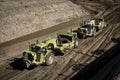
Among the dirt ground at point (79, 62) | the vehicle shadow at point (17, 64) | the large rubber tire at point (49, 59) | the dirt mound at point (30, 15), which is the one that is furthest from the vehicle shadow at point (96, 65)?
the dirt mound at point (30, 15)

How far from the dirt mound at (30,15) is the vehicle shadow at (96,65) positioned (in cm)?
1385

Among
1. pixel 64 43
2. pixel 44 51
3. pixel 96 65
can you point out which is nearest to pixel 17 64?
pixel 44 51

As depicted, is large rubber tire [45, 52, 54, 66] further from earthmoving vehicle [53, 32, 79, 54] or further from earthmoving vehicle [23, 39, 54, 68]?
earthmoving vehicle [53, 32, 79, 54]

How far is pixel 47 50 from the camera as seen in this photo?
21375mm

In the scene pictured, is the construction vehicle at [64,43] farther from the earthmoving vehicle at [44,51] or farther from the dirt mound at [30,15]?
the dirt mound at [30,15]

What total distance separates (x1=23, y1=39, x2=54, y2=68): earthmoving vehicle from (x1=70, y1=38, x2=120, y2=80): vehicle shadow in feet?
10.7

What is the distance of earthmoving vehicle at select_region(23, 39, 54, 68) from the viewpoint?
20.2 meters

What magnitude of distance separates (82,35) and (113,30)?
5.98m

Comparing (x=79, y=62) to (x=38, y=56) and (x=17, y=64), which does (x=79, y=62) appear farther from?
(x=17, y=64)

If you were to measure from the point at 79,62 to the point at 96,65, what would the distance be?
5.89 feet

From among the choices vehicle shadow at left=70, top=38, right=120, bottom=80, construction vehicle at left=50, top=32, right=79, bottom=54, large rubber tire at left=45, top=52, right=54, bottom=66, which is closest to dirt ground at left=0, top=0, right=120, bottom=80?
vehicle shadow at left=70, top=38, right=120, bottom=80

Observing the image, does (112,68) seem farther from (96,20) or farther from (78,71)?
(96,20)

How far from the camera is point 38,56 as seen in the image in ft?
67.3

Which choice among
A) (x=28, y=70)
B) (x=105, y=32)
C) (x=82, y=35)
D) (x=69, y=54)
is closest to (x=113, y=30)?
(x=105, y=32)
